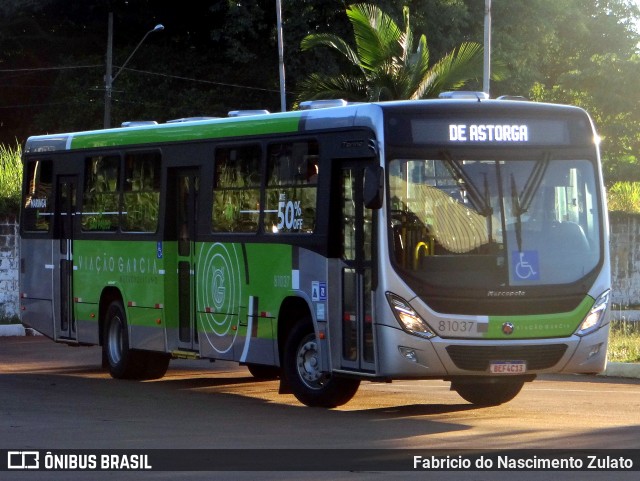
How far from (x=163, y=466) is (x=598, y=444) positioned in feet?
11.3

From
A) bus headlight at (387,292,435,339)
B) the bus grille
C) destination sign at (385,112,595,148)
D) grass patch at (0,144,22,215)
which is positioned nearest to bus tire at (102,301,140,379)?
bus headlight at (387,292,435,339)

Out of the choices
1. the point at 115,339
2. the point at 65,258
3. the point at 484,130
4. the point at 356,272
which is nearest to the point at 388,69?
the point at 65,258

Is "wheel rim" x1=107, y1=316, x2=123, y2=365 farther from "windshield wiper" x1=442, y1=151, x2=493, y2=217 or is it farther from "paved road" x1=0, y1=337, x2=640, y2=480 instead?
"windshield wiper" x1=442, y1=151, x2=493, y2=217

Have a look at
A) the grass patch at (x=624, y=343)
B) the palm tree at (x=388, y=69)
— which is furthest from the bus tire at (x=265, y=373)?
the palm tree at (x=388, y=69)

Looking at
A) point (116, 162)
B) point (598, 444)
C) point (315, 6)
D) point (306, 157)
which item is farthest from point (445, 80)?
point (598, 444)

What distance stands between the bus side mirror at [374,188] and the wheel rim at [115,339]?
6288mm

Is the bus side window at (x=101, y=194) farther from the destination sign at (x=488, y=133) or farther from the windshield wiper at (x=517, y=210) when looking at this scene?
the windshield wiper at (x=517, y=210)

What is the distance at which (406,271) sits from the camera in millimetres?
13883

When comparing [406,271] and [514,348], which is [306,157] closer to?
[406,271]

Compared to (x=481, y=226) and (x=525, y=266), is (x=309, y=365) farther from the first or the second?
(x=525, y=266)

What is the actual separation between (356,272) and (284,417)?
1529 millimetres

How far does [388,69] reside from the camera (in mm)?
35438

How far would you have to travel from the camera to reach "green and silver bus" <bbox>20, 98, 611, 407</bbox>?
1384cm

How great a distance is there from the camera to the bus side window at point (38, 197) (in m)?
20.8
